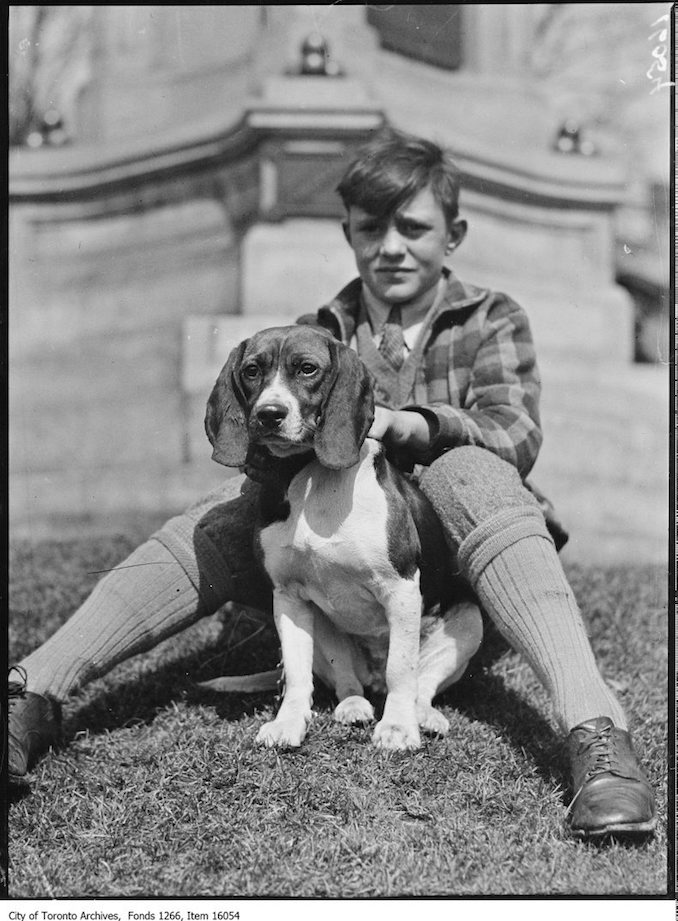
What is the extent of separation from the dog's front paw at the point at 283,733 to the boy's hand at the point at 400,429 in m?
0.89

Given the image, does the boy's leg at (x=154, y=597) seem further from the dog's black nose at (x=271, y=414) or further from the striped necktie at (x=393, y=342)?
the striped necktie at (x=393, y=342)

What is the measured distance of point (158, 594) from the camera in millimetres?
3342

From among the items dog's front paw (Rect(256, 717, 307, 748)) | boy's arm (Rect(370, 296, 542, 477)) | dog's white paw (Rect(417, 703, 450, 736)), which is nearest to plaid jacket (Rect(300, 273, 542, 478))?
boy's arm (Rect(370, 296, 542, 477))

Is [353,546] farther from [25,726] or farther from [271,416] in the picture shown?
[25,726]

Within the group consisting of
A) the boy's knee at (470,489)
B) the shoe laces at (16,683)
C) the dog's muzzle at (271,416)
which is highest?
the dog's muzzle at (271,416)

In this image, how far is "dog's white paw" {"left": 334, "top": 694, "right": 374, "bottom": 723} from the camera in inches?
125

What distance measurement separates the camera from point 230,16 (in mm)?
6395

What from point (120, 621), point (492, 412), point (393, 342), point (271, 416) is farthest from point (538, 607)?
point (120, 621)

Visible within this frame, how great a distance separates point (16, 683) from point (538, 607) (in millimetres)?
1575

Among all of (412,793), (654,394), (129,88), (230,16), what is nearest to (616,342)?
(654,394)

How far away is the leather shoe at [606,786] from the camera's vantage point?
2609mm

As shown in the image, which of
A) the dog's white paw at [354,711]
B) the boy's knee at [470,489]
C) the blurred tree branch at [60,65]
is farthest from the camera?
the blurred tree branch at [60,65]

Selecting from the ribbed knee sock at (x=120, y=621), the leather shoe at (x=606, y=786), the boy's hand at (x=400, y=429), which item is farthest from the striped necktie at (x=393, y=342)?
the leather shoe at (x=606, y=786)
